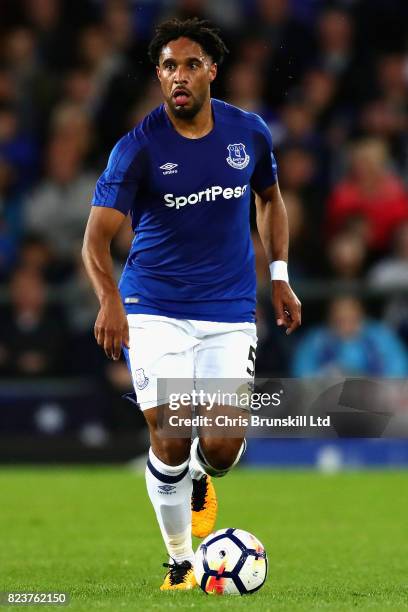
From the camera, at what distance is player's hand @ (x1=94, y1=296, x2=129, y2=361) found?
548 centimetres

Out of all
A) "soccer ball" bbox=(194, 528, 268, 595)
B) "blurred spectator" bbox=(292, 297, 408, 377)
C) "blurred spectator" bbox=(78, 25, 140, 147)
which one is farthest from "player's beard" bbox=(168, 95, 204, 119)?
"blurred spectator" bbox=(78, 25, 140, 147)

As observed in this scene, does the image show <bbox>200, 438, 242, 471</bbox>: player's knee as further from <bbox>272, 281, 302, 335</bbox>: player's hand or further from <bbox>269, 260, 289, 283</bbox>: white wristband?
<bbox>269, 260, 289, 283</bbox>: white wristband

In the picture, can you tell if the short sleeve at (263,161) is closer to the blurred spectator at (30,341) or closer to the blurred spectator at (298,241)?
the blurred spectator at (298,241)

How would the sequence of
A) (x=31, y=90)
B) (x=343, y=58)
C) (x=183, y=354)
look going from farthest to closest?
(x=31, y=90)
(x=343, y=58)
(x=183, y=354)

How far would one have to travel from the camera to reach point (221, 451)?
5938mm

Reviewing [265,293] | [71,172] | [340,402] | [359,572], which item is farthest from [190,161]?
[71,172]

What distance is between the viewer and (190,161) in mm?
5961

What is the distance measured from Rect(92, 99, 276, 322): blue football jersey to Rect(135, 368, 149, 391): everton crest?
29cm

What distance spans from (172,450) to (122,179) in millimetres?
1141

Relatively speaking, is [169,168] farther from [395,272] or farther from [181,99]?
[395,272]

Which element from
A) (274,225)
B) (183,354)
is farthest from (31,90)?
(183,354)

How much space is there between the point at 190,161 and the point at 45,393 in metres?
6.00

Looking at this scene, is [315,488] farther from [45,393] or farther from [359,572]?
[359,572]

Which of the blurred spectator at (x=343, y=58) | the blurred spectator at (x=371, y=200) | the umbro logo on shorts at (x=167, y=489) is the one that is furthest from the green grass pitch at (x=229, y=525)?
the blurred spectator at (x=343, y=58)
